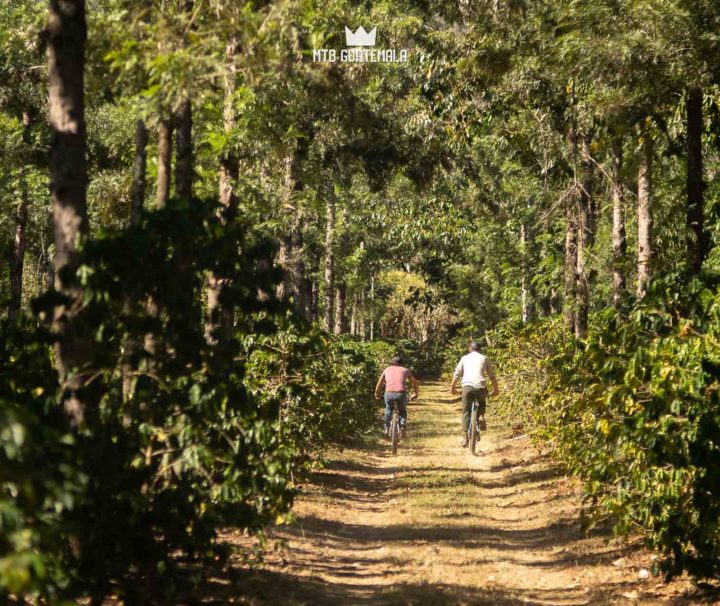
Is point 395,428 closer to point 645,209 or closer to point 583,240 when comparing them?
point 583,240

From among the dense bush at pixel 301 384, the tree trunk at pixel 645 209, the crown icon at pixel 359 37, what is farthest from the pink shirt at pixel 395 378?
the tree trunk at pixel 645 209

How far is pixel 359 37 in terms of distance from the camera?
1739 cm

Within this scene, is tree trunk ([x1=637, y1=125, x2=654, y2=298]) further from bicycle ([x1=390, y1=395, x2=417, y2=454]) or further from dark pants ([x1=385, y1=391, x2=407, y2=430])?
bicycle ([x1=390, y1=395, x2=417, y2=454])

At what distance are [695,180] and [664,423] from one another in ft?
14.0

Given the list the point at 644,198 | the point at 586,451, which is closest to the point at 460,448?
the point at 644,198

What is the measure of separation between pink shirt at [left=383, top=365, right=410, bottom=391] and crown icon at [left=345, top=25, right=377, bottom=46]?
543cm

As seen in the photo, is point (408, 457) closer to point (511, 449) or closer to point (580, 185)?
point (511, 449)

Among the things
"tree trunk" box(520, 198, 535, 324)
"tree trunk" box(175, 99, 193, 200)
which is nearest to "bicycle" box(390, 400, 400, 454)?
"tree trunk" box(175, 99, 193, 200)

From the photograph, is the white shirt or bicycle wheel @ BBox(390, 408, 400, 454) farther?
bicycle wheel @ BBox(390, 408, 400, 454)

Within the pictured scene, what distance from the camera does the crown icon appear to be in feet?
55.9

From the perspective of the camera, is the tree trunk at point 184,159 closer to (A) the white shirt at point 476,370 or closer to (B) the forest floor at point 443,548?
(B) the forest floor at point 443,548

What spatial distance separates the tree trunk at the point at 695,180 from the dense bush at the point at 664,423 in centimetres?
180

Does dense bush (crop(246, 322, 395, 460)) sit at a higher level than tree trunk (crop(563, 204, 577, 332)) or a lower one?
lower

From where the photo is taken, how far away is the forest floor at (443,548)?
28.4ft
